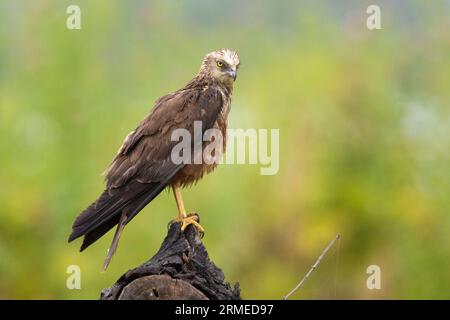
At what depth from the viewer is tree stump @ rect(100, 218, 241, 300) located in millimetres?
4738

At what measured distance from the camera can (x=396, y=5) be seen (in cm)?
1073

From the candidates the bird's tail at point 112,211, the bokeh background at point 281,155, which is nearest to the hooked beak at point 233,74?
the bird's tail at point 112,211

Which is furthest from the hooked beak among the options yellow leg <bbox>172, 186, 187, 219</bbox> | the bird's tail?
the bird's tail

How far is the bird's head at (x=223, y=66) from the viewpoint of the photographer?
670cm

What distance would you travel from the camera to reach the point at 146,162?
6000 mm

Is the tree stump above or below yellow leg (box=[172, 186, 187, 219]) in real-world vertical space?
below

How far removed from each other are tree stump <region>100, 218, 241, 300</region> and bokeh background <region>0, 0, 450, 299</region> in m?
4.46

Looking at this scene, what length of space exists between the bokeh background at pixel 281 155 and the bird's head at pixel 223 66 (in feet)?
9.60

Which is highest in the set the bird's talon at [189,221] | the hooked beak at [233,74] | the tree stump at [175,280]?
the hooked beak at [233,74]

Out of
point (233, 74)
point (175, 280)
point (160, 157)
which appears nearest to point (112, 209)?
point (160, 157)

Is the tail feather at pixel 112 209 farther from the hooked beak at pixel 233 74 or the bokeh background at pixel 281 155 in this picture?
the bokeh background at pixel 281 155

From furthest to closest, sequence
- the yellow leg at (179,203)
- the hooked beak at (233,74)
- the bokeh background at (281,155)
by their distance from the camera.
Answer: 1. the bokeh background at (281,155)
2. the hooked beak at (233,74)
3. the yellow leg at (179,203)

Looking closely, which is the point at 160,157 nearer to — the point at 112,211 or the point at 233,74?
the point at 112,211

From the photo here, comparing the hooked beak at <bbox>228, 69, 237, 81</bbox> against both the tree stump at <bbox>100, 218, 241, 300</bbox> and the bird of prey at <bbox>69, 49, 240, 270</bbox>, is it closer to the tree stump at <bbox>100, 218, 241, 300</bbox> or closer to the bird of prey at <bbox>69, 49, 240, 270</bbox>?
the bird of prey at <bbox>69, 49, 240, 270</bbox>
